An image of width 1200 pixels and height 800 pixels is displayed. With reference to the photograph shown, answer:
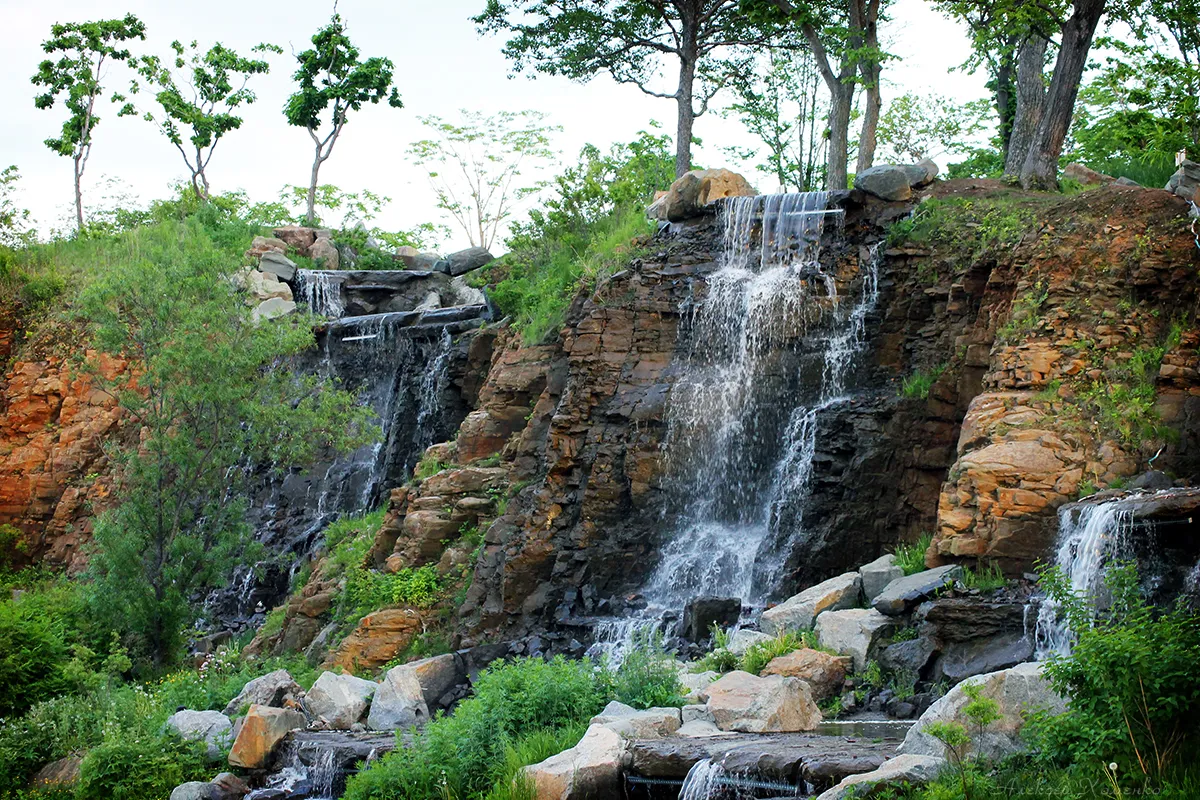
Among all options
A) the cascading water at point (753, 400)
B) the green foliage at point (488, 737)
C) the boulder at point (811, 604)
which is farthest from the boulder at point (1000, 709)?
the cascading water at point (753, 400)

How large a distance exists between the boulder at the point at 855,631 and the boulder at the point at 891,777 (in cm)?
409

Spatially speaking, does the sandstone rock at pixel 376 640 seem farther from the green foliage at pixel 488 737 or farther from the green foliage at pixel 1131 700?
the green foliage at pixel 1131 700

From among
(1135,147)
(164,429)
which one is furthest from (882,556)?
(164,429)

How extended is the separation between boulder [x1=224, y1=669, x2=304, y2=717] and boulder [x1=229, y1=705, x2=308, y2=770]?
694 mm

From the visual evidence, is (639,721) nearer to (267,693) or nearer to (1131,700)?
(1131,700)

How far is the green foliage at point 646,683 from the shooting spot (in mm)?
11062

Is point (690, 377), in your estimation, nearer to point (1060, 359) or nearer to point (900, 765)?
point (1060, 359)

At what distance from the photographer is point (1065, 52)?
696 inches

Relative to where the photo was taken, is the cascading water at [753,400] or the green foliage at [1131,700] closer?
the green foliage at [1131,700]

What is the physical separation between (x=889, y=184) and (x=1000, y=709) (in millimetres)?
11736

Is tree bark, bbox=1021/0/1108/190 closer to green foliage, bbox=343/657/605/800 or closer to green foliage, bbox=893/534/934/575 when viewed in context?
green foliage, bbox=893/534/934/575

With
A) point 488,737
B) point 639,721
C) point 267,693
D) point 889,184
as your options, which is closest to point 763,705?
point 639,721

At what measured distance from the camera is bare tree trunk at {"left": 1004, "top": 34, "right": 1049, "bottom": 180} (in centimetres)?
1988

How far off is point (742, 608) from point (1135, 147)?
10206 mm
